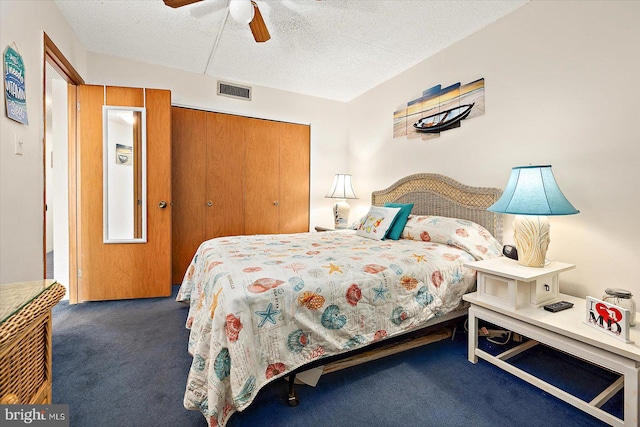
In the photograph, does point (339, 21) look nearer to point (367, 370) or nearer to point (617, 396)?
point (367, 370)

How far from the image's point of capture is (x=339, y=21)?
2.42 metres

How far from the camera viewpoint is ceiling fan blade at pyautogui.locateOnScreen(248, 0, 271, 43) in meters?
2.02

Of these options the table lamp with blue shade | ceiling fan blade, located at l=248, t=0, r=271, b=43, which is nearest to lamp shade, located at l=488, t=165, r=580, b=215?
the table lamp with blue shade

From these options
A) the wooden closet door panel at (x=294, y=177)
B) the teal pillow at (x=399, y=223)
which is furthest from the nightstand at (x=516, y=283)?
the wooden closet door panel at (x=294, y=177)

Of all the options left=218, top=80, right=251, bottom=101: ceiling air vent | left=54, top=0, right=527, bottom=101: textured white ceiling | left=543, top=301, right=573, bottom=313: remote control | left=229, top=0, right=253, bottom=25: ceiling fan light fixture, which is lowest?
left=543, top=301, right=573, bottom=313: remote control

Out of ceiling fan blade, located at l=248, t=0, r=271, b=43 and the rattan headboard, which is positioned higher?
ceiling fan blade, located at l=248, t=0, r=271, b=43

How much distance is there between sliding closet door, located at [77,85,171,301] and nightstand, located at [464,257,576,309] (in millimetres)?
2839

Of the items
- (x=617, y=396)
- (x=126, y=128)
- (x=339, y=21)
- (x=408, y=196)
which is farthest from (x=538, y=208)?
(x=126, y=128)

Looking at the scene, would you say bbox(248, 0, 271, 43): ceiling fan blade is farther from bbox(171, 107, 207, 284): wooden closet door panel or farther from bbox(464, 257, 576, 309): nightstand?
bbox(464, 257, 576, 309): nightstand

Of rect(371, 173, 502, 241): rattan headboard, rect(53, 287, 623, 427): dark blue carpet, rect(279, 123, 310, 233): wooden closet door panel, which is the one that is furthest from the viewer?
rect(279, 123, 310, 233): wooden closet door panel

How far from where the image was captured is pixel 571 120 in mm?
1947

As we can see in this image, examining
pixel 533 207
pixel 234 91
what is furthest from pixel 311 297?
pixel 234 91

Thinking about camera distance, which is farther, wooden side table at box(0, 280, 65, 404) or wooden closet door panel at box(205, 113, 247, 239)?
wooden closet door panel at box(205, 113, 247, 239)

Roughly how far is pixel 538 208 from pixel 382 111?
2.35 meters
